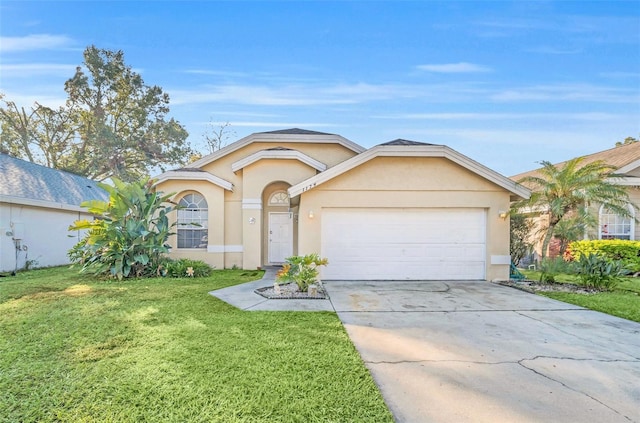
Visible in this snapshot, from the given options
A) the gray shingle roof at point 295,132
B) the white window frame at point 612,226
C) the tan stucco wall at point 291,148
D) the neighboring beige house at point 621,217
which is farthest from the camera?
the gray shingle roof at point 295,132

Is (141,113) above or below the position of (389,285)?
above

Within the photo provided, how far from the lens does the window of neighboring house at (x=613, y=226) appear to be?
13859mm

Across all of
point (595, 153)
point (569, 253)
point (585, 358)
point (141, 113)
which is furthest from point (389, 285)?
point (141, 113)

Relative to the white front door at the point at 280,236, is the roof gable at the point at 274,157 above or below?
above

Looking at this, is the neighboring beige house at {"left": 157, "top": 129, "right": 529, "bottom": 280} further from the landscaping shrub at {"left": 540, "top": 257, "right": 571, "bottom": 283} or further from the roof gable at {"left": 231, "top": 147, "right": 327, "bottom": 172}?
the roof gable at {"left": 231, "top": 147, "right": 327, "bottom": 172}

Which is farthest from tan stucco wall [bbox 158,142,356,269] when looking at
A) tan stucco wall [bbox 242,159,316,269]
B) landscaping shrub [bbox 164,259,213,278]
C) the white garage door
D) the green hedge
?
the green hedge

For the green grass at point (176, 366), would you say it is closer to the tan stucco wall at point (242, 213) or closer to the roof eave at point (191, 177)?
the tan stucco wall at point (242, 213)

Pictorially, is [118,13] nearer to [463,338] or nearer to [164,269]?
[164,269]

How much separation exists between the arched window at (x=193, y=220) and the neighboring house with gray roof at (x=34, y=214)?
362 cm

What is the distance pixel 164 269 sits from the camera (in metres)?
10.9

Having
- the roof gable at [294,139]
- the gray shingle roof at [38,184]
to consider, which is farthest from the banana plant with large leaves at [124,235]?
the roof gable at [294,139]

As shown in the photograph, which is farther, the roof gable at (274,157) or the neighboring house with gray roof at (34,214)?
the roof gable at (274,157)

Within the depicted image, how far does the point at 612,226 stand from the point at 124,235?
19.0 metres

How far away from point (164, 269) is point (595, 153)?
22120 mm
